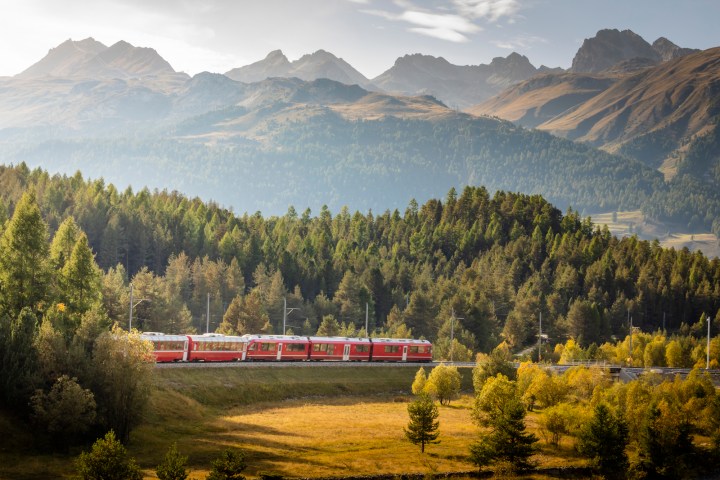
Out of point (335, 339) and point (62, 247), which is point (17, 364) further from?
point (335, 339)

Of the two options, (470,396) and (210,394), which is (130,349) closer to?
(210,394)

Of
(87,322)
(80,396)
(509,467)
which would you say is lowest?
(509,467)

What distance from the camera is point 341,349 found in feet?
379

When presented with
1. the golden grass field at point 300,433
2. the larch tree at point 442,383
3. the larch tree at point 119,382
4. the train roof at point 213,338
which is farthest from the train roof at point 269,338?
the larch tree at point 119,382

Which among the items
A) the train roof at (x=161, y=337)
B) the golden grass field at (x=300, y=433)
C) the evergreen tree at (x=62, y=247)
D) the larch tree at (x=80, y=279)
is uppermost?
the evergreen tree at (x=62, y=247)

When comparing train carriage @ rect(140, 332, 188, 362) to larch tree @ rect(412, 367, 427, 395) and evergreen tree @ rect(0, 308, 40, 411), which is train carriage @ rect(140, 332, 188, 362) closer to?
evergreen tree @ rect(0, 308, 40, 411)

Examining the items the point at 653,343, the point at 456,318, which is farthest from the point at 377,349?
the point at 653,343

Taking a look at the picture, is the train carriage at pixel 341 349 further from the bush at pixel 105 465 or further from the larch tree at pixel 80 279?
the bush at pixel 105 465

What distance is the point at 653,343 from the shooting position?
150500 millimetres

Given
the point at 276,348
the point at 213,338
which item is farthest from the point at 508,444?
the point at 276,348

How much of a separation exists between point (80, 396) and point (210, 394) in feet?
81.6

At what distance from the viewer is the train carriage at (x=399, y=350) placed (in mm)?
120438

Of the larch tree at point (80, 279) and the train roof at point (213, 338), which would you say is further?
the train roof at point (213, 338)

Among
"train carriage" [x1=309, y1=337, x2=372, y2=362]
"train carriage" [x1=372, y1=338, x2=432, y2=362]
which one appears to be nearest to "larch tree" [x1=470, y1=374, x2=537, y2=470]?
"train carriage" [x1=309, y1=337, x2=372, y2=362]
